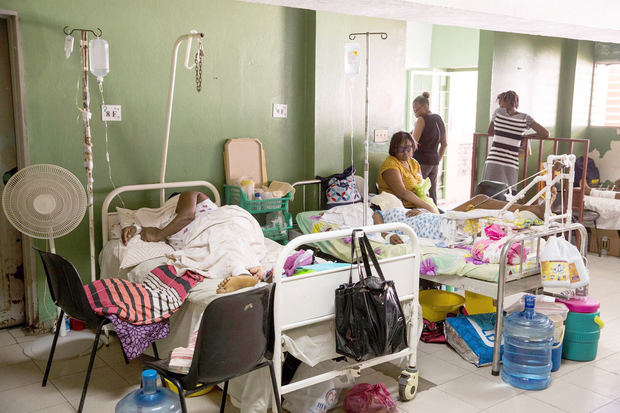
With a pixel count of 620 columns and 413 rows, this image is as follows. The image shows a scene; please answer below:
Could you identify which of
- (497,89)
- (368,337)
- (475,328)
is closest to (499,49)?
(497,89)

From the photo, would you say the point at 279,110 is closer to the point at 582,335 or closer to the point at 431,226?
the point at 431,226

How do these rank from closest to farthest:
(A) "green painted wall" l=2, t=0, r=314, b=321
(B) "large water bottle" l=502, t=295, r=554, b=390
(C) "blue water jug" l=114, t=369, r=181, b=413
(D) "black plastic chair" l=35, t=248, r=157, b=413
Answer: (C) "blue water jug" l=114, t=369, r=181, b=413
(D) "black plastic chair" l=35, t=248, r=157, b=413
(B) "large water bottle" l=502, t=295, r=554, b=390
(A) "green painted wall" l=2, t=0, r=314, b=321

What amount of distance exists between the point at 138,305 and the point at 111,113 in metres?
1.84

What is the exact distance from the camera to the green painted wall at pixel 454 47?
8117 mm

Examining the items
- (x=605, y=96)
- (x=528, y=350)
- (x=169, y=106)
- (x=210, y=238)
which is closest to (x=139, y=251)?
(x=210, y=238)

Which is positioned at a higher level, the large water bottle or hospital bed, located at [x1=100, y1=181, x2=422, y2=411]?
hospital bed, located at [x1=100, y1=181, x2=422, y2=411]

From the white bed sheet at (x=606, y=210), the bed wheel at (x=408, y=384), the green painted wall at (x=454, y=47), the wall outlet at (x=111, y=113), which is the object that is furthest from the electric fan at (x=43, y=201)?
the green painted wall at (x=454, y=47)

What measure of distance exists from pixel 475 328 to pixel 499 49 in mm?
4166

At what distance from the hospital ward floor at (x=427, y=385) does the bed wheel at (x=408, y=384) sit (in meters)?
0.04

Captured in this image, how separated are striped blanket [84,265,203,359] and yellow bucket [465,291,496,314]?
196cm

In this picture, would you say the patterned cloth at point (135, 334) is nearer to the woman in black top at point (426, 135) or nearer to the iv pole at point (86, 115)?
the iv pole at point (86, 115)

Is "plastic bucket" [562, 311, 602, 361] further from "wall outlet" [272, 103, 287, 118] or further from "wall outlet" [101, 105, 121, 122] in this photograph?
"wall outlet" [101, 105, 121, 122]

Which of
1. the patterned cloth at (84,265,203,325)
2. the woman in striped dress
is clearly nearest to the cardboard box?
the woman in striped dress

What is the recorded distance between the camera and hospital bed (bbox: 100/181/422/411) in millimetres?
2879
